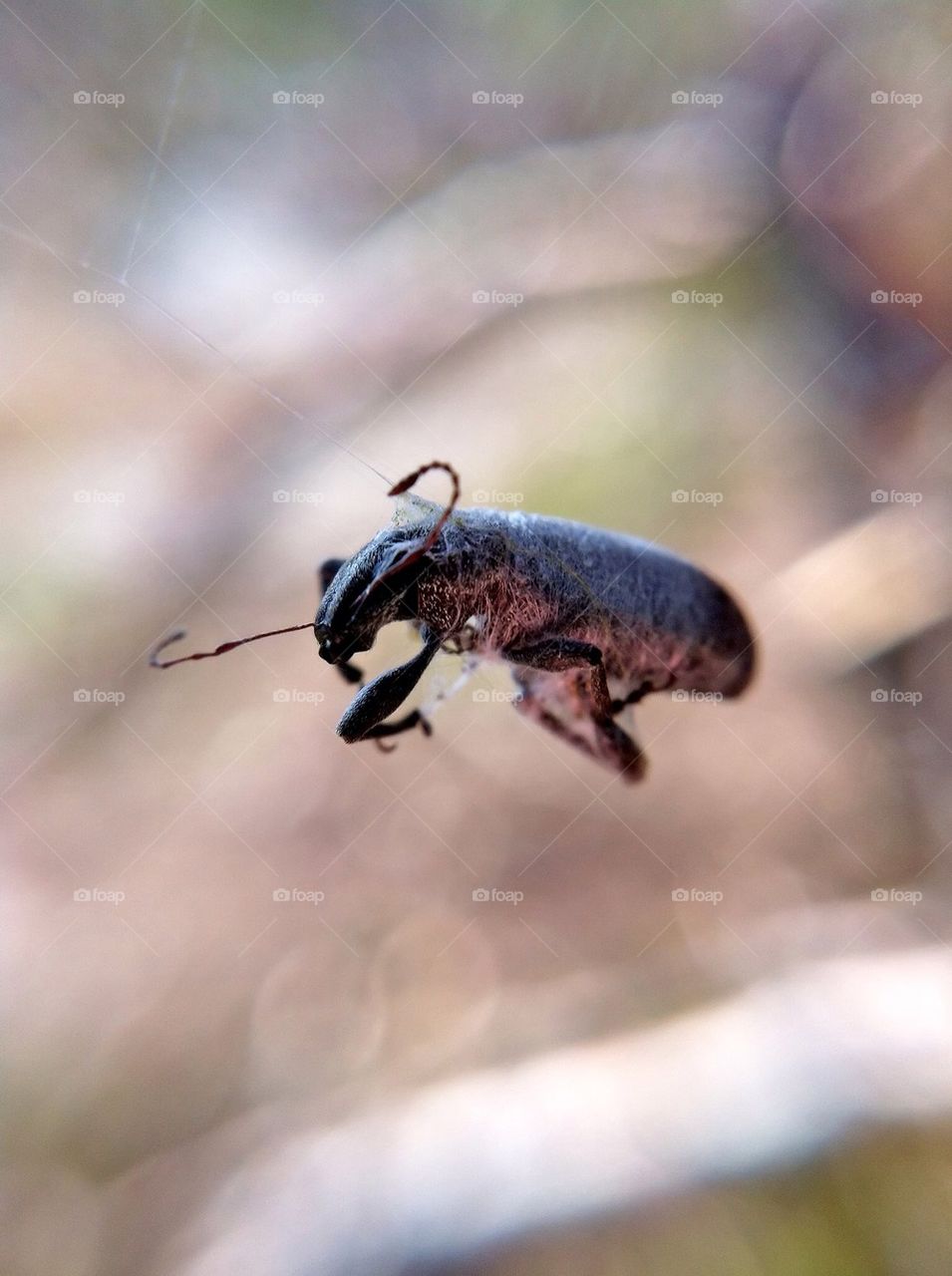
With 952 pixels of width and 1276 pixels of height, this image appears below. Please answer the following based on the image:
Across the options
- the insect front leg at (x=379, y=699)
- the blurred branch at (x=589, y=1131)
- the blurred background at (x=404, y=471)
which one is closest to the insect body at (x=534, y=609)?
the insect front leg at (x=379, y=699)

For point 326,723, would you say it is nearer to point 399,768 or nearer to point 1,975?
point 399,768

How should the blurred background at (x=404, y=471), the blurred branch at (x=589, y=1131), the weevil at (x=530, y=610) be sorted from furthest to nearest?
the blurred background at (x=404, y=471), the blurred branch at (x=589, y=1131), the weevil at (x=530, y=610)

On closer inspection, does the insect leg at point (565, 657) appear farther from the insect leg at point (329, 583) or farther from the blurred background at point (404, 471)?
the blurred background at point (404, 471)

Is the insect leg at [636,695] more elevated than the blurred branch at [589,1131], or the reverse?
the insect leg at [636,695]

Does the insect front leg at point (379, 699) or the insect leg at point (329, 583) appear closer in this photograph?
the insect front leg at point (379, 699)

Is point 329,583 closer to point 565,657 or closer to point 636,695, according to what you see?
point 565,657

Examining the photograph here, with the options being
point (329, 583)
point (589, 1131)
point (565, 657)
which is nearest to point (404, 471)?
point (329, 583)
